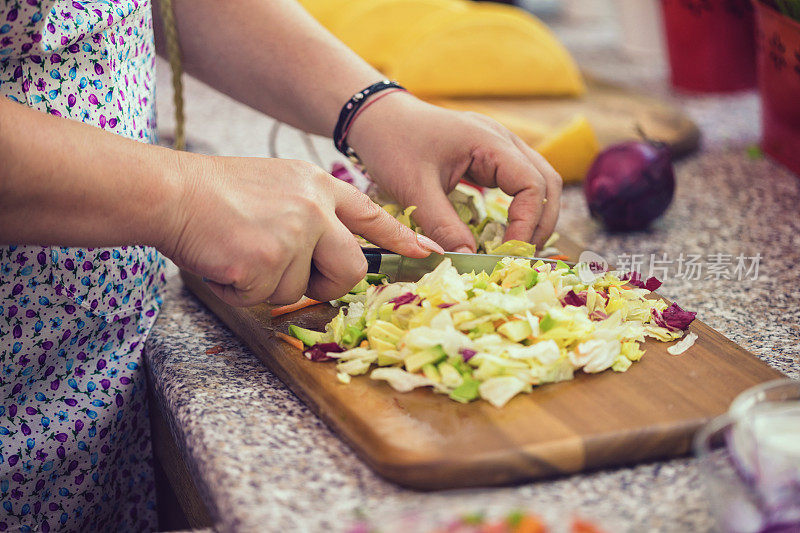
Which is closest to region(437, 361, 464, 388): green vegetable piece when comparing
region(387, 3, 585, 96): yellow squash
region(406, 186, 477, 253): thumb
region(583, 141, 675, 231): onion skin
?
region(406, 186, 477, 253): thumb

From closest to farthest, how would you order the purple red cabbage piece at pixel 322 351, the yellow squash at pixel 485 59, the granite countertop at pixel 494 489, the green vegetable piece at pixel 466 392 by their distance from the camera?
the granite countertop at pixel 494 489
the green vegetable piece at pixel 466 392
the purple red cabbage piece at pixel 322 351
the yellow squash at pixel 485 59

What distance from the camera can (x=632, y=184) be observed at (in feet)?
5.45

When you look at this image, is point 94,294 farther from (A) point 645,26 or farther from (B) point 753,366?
(A) point 645,26

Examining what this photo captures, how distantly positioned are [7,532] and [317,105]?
88 cm

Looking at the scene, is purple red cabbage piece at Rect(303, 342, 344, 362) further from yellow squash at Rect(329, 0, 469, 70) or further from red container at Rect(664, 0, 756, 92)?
red container at Rect(664, 0, 756, 92)

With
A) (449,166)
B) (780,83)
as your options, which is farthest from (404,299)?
(780,83)

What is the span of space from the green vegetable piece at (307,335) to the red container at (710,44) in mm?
1755

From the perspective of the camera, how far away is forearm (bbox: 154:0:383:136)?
1.47m

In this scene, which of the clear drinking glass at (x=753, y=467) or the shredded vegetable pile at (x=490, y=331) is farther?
the shredded vegetable pile at (x=490, y=331)

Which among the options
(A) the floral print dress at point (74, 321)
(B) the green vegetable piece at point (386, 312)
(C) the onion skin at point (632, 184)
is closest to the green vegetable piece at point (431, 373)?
(B) the green vegetable piece at point (386, 312)

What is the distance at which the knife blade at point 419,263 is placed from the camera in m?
1.26

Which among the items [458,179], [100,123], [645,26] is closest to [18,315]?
Result: [100,123]

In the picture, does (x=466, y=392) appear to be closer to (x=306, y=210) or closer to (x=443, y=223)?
(x=306, y=210)

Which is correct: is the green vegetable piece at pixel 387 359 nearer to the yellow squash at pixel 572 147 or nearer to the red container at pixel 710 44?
the yellow squash at pixel 572 147
